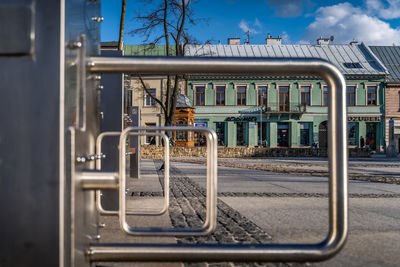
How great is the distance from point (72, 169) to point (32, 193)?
10cm

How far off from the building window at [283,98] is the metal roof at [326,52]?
2.86m

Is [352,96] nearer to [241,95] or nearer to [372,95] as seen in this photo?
[372,95]

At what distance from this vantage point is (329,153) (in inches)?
44.3

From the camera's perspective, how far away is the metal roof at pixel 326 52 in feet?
110

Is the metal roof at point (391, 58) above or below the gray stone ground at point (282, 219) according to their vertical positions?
above

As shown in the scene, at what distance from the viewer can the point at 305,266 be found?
6.94 feet

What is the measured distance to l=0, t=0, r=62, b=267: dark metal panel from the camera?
0.89 meters

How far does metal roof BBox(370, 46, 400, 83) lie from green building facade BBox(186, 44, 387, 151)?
137cm

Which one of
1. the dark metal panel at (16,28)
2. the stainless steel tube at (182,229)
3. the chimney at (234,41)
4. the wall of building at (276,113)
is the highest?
the chimney at (234,41)

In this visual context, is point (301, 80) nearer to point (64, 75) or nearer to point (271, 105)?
point (271, 105)

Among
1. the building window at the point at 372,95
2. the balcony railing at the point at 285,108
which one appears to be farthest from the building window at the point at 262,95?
the building window at the point at 372,95

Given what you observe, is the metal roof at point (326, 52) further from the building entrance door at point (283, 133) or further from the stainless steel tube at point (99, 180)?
the stainless steel tube at point (99, 180)

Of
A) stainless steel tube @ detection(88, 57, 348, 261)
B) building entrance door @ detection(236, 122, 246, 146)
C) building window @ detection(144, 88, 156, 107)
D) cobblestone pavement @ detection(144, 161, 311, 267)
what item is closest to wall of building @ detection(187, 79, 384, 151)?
building entrance door @ detection(236, 122, 246, 146)

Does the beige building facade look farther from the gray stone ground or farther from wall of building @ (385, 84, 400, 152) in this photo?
the gray stone ground
